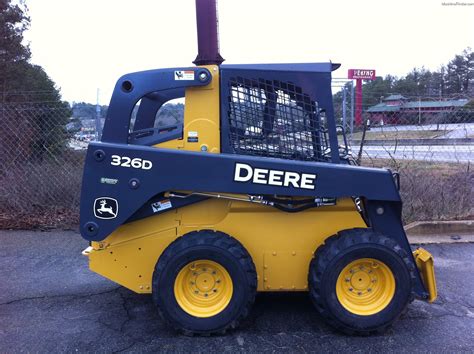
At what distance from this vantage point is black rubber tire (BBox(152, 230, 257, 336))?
3246 mm

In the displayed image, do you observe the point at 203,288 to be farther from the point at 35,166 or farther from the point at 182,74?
the point at 35,166

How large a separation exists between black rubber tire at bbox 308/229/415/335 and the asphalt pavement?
0.11m

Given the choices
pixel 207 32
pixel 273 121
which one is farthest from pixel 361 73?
pixel 273 121

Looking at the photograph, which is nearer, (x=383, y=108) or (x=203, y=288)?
(x=203, y=288)

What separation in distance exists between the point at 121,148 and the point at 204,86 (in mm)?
780

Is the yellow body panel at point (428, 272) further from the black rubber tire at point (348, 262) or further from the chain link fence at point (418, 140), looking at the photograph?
the chain link fence at point (418, 140)

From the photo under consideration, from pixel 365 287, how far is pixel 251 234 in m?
0.96

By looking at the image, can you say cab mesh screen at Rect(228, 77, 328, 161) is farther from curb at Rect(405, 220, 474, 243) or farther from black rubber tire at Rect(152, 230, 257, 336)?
curb at Rect(405, 220, 474, 243)

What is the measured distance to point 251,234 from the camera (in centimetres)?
350

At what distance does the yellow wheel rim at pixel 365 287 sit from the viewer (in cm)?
334

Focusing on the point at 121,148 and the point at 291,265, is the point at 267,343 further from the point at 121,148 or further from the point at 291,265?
the point at 121,148

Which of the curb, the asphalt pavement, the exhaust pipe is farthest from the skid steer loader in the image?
the curb

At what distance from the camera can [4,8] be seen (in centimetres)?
1106

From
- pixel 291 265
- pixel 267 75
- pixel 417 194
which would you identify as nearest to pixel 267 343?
pixel 291 265
